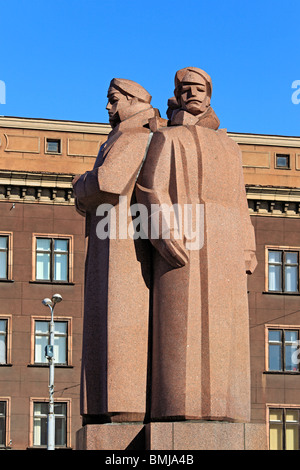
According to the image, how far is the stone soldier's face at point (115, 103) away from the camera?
50.3 ft

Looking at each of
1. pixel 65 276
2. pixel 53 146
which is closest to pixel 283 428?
pixel 65 276

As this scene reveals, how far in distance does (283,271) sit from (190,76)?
38.3 meters

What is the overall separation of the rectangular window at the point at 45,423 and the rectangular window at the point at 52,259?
15.6 ft

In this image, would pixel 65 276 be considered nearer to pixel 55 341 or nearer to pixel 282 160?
pixel 55 341

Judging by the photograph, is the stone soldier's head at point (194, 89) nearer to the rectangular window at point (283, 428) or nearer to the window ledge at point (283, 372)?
the window ledge at point (283, 372)

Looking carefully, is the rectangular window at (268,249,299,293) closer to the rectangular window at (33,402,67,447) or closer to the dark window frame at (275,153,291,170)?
the dark window frame at (275,153,291,170)

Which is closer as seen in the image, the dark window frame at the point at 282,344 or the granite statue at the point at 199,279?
the granite statue at the point at 199,279

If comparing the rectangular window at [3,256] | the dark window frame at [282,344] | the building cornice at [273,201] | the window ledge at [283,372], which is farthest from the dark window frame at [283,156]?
the rectangular window at [3,256]

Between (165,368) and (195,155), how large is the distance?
2.29 meters

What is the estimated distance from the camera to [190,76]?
15.1m

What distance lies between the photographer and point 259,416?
51125 millimetres

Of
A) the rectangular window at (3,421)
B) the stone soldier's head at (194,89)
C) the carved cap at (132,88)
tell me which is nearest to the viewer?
the stone soldier's head at (194,89)

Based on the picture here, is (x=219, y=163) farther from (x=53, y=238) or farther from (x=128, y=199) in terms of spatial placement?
(x=53, y=238)

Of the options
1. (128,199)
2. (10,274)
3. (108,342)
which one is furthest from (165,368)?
(10,274)
